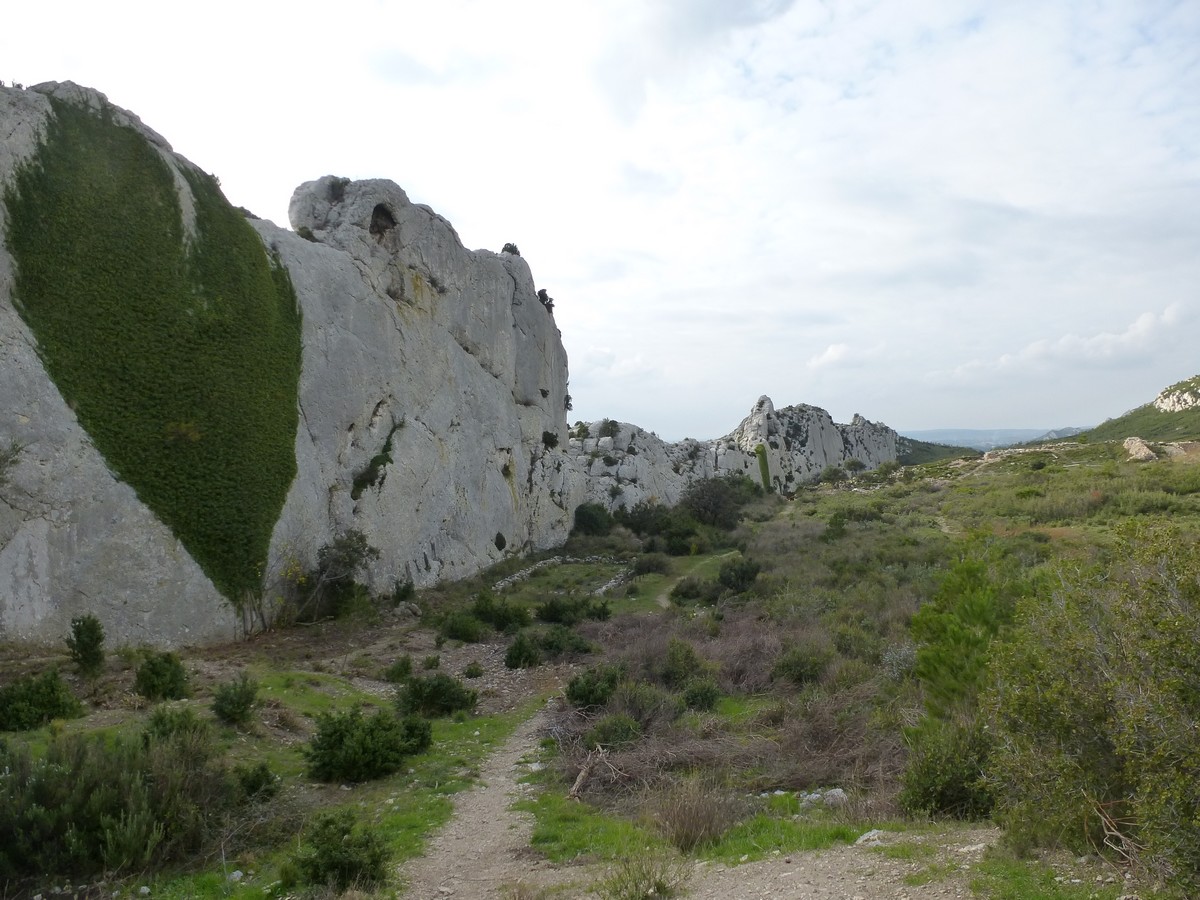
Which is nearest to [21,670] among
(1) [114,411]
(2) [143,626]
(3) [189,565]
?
(2) [143,626]

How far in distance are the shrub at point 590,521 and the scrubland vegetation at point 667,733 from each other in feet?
71.9

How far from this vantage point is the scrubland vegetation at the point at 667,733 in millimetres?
5242

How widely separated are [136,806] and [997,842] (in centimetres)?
838

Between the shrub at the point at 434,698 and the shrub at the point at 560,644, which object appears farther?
the shrub at the point at 560,644

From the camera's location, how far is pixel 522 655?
61.9 ft

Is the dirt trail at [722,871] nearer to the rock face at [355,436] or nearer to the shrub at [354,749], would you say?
the shrub at [354,749]

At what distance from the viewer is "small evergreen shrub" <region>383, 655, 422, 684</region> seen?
672 inches

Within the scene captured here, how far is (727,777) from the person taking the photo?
32.2 ft

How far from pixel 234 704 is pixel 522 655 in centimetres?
794

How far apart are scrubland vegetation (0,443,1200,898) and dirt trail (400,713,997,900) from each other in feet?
0.99

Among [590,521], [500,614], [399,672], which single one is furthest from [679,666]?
[590,521]

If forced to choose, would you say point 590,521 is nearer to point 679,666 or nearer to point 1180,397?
point 679,666

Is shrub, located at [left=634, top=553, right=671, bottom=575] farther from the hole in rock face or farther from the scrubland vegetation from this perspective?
the hole in rock face

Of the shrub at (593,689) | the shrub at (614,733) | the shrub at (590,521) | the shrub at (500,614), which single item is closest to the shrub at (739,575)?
the shrub at (500,614)
